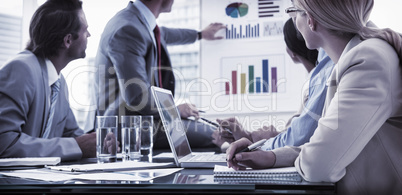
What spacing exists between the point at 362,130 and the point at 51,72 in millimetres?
1669

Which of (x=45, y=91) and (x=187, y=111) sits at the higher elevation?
(x=45, y=91)

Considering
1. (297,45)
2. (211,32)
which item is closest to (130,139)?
(297,45)

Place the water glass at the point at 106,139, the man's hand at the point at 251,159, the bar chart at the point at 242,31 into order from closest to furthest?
the man's hand at the point at 251,159 < the water glass at the point at 106,139 < the bar chart at the point at 242,31

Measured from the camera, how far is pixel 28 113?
1.85 metres

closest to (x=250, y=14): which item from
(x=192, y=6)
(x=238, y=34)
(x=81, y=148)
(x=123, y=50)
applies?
(x=238, y=34)

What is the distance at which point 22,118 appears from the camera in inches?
67.8

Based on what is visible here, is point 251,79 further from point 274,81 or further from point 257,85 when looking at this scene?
point 274,81

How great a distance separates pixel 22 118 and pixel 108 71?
1.06 meters

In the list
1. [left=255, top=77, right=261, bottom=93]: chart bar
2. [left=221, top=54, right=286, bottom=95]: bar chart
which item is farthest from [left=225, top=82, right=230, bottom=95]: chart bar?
[left=255, top=77, right=261, bottom=93]: chart bar

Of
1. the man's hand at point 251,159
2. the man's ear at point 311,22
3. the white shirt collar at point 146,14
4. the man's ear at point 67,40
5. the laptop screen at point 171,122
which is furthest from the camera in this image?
the white shirt collar at point 146,14

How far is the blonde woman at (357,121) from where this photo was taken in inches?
31.6

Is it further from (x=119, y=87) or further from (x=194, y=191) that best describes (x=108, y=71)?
(x=194, y=191)

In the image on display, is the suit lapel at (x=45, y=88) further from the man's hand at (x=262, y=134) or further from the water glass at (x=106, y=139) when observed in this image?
the man's hand at (x=262, y=134)

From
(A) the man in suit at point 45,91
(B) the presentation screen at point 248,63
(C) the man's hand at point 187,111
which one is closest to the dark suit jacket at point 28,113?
(A) the man in suit at point 45,91
